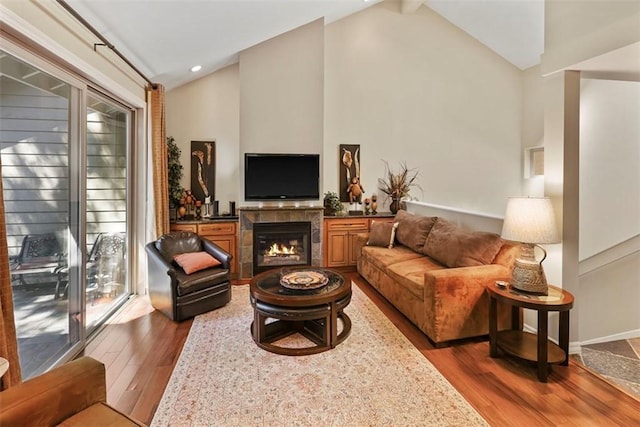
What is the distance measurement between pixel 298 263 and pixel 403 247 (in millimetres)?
1653

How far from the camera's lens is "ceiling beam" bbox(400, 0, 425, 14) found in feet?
18.4

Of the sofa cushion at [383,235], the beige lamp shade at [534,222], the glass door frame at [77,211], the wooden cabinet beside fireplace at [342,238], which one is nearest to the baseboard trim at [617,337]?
the beige lamp shade at [534,222]

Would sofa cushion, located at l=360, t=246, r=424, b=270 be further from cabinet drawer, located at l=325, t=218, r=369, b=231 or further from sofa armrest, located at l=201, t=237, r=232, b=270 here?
sofa armrest, located at l=201, t=237, r=232, b=270

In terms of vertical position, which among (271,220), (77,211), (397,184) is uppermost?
(397,184)

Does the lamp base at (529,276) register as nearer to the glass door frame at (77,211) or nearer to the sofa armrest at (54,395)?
the sofa armrest at (54,395)

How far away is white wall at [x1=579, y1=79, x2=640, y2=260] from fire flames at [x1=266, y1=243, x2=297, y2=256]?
3656mm

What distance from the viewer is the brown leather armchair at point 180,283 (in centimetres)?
338

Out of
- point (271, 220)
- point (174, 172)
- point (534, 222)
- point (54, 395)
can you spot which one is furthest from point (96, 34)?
point (534, 222)

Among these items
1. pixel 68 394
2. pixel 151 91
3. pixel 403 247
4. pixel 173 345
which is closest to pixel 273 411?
pixel 68 394

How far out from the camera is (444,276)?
282 cm

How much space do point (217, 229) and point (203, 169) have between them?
1.07 metres

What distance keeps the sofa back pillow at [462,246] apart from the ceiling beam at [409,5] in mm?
4050

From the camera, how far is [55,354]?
2.59 meters

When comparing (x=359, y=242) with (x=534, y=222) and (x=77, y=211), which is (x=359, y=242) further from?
(x=77, y=211)
